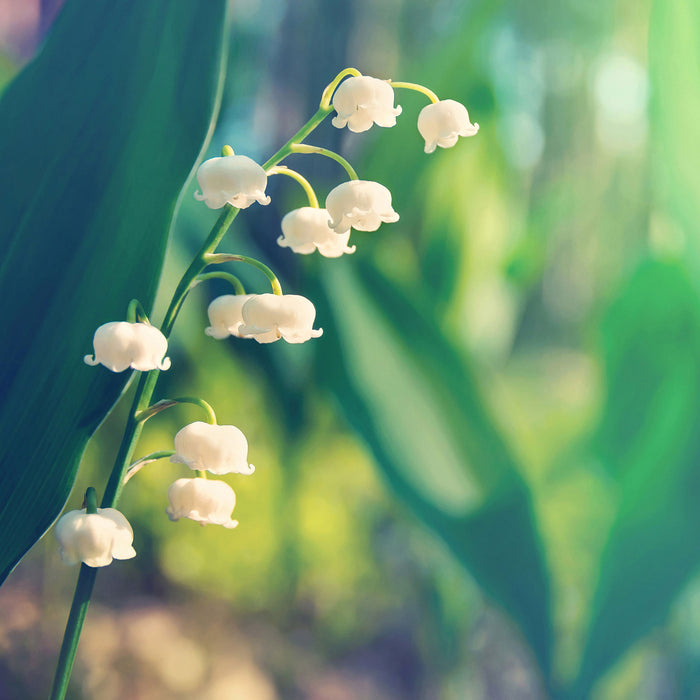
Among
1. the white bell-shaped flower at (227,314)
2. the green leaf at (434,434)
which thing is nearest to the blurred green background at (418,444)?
the green leaf at (434,434)

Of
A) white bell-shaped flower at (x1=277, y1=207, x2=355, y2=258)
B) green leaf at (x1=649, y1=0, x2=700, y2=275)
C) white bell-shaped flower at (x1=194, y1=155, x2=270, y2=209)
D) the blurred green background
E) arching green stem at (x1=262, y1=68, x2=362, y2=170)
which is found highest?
green leaf at (x1=649, y1=0, x2=700, y2=275)

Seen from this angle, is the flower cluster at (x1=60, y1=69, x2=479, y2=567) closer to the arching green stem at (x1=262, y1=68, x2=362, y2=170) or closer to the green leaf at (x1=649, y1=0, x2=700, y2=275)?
the arching green stem at (x1=262, y1=68, x2=362, y2=170)

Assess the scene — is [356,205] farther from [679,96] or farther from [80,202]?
[679,96]

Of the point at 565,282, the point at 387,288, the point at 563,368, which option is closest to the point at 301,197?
the point at 387,288

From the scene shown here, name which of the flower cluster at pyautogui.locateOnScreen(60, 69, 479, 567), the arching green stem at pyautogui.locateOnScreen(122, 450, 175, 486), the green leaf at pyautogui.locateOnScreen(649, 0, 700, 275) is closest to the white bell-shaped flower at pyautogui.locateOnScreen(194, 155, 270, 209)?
the flower cluster at pyautogui.locateOnScreen(60, 69, 479, 567)

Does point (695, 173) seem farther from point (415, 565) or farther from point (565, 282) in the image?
point (565, 282)

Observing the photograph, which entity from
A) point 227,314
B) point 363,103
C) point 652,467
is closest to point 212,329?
point 227,314
